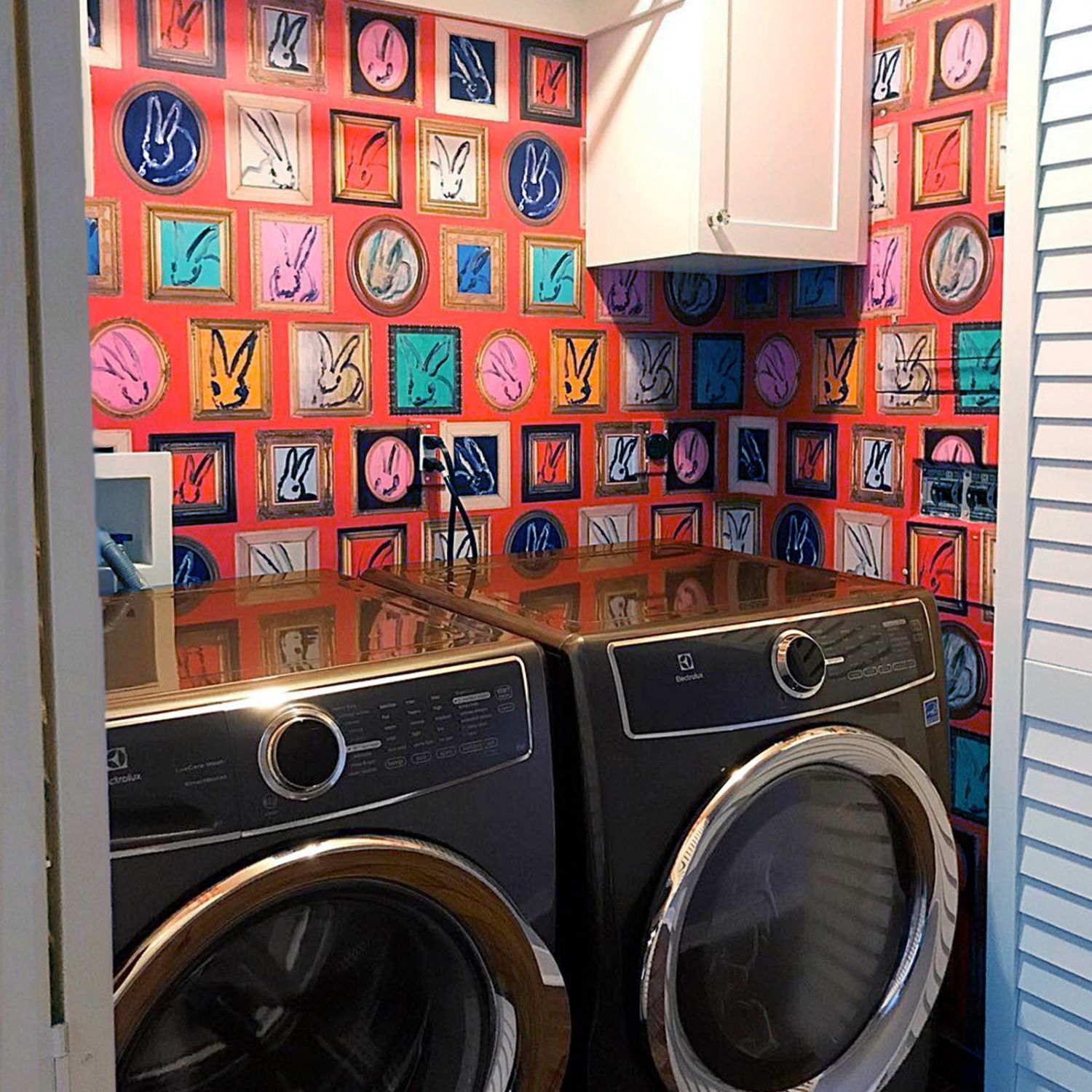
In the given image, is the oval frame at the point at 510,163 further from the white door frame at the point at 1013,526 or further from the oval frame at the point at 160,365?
the white door frame at the point at 1013,526

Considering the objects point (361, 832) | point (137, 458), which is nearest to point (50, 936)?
point (361, 832)

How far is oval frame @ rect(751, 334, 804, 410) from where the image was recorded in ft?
8.58

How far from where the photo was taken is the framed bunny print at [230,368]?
2076 mm

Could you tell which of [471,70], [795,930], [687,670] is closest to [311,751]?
[687,670]

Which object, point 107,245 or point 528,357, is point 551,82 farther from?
point 107,245

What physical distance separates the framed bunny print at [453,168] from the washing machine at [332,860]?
3.22 ft

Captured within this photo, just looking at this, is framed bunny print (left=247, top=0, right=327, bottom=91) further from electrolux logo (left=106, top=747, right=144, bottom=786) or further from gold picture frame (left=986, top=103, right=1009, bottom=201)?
electrolux logo (left=106, top=747, right=144, bottom=786)

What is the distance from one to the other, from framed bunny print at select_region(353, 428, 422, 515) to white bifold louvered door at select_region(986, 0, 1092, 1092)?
1.06 meters

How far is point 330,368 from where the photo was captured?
221 cm

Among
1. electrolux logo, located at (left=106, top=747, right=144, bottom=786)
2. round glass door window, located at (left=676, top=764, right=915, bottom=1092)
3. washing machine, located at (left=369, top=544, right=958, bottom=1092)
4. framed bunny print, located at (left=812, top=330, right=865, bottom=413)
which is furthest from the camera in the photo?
framed bunny print, located at (left=812, top=330, right=865, bottom=413)

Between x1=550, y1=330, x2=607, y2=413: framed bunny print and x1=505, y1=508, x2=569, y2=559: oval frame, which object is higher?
x1=550, y1=330, x2=607, y2=413: framed bunny print

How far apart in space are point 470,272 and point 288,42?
514mm

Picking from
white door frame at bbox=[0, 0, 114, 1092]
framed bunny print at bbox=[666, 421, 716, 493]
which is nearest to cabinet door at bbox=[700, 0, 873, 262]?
framed bunny print at bbox=[666, 421, 716, 493]

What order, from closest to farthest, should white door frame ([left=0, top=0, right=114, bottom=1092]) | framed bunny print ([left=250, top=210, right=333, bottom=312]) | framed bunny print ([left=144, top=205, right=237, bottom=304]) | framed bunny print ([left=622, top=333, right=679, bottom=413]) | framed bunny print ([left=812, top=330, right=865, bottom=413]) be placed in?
1. white door frame ([left=0, top=0, right=114, bottom=1092])
2. framed bunny print ([left=144, top=205, right=237, bottom=304])
3. framed bunny print ([left=250, top=210, right=333, bottom=312])
4. framed bunny print ([left=812, top=330, right=865, bottom=413])
5. framed bunny print ([left=622, top=333, right=679, bottom=413])
